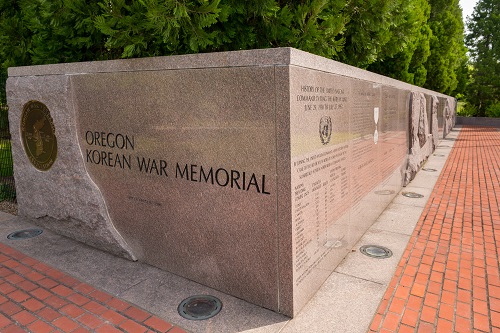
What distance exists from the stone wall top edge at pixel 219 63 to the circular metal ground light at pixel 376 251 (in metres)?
2.16

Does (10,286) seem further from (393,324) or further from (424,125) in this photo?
(424,125)

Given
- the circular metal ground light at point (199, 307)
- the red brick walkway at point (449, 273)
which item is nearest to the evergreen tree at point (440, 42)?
the red brick walkway at point (449, 273)

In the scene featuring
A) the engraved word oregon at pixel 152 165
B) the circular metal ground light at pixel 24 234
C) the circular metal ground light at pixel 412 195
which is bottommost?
the circular metal ground light at pixel 412 195

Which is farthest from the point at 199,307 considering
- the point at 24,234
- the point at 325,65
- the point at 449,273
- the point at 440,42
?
the point at 440,42

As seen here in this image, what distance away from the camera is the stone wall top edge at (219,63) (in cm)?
289

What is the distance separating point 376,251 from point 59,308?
3564 millimetres

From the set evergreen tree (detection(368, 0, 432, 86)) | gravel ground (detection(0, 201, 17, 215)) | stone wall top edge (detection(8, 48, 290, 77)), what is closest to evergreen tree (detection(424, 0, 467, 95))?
→ evergreen tree (detection(368, 0, 432, 86))

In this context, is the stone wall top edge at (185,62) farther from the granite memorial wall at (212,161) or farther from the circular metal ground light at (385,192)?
the circular metal ground light at (385,192)

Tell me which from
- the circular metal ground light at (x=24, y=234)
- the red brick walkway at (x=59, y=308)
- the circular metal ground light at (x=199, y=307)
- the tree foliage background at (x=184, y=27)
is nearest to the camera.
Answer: the red brick walkway at (x=59, y=308)

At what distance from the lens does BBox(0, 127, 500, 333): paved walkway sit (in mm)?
3049

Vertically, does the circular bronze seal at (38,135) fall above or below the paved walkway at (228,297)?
above

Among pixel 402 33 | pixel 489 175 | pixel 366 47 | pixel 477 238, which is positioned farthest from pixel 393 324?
pixel 489 175

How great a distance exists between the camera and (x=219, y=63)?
3188 mm

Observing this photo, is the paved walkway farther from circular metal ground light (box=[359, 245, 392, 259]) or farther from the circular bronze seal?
the circular bronze seal
